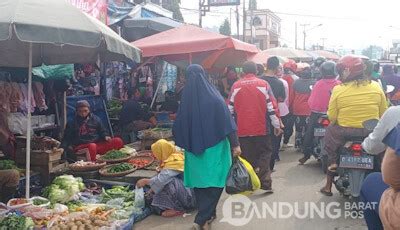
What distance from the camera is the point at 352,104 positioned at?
5562 mm

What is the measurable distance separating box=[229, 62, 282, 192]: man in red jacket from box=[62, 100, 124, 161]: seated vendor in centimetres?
269

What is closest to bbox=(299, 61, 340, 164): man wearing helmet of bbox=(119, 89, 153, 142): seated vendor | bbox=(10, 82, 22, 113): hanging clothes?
bbox=(119, 89, 153, 142): seated vendor

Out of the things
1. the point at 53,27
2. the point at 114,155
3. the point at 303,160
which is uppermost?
the point at 53,27

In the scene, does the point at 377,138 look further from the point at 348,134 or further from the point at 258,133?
the point at 258,133

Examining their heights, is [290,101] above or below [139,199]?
above

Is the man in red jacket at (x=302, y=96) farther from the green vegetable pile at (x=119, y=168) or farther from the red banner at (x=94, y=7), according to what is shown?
the red banner at (x=94, y=7)

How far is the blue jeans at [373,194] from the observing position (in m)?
3.26

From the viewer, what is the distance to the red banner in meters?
9.45

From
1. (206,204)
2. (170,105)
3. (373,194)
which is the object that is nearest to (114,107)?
(170,105)

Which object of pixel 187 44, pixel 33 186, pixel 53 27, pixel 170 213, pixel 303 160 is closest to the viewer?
pixel 53 27

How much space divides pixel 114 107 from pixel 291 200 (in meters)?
6.24

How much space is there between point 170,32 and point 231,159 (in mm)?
4680

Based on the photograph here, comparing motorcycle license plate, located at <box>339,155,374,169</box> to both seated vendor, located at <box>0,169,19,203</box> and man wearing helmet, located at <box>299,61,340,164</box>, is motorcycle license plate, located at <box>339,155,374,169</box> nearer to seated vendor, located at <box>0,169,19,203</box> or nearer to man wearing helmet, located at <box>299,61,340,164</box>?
man wearing helmet, located at <box>299,61,340,164</box>

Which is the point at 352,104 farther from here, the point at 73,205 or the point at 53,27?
the point at 73,205
